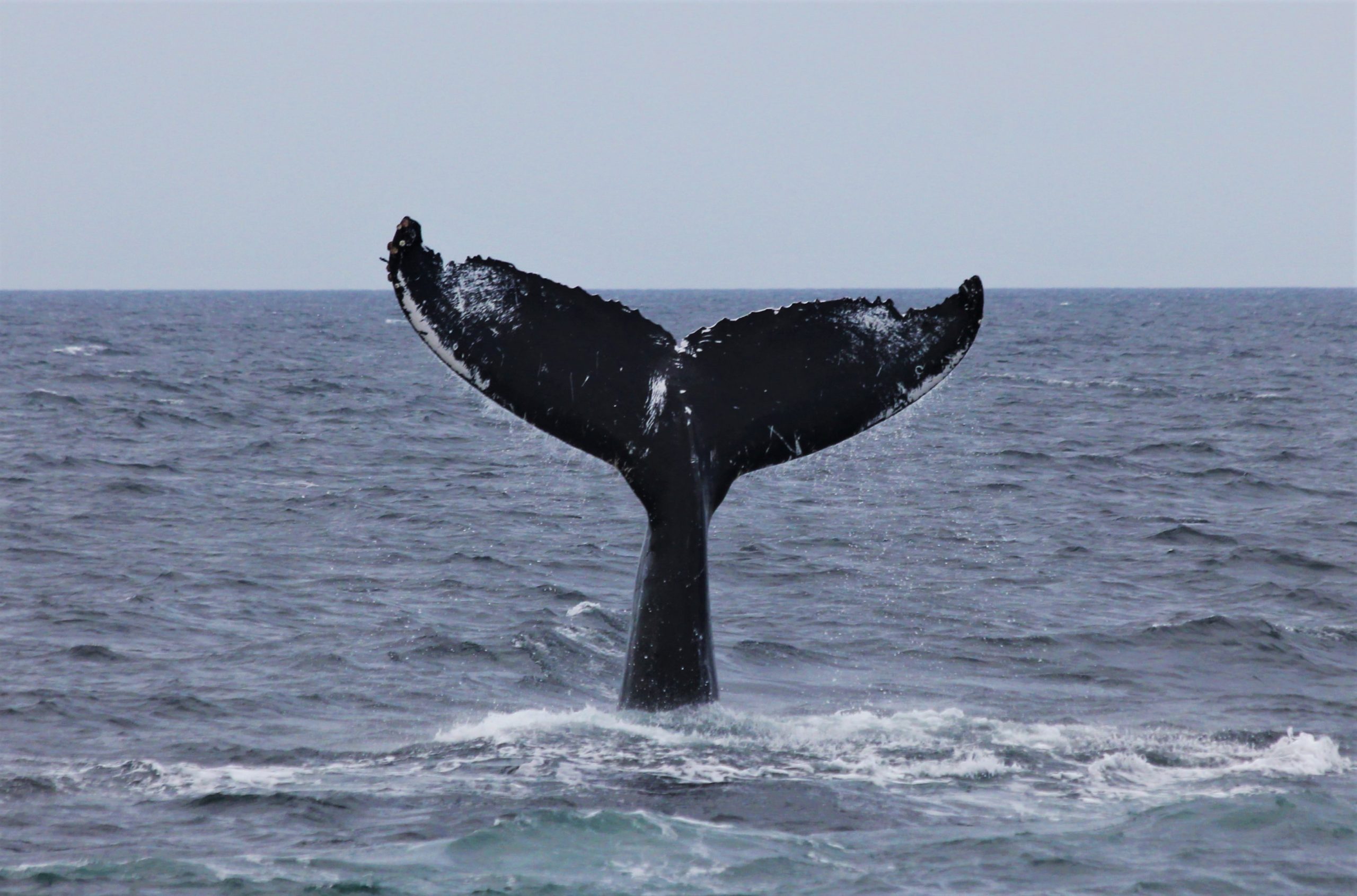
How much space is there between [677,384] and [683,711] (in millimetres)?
1531

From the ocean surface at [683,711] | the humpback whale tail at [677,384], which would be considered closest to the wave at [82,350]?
the ocean surface at [683,711]

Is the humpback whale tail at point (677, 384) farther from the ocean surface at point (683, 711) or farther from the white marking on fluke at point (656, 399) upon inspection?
the ocean surface at point (683, 711)

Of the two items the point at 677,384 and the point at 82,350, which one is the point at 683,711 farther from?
the point at 82,350

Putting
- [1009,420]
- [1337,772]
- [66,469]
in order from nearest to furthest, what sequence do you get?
[1337,772] < [66,469] < [1009,420]

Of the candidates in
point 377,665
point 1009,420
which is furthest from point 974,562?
point 1009,420

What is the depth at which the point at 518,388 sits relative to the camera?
23.3ft

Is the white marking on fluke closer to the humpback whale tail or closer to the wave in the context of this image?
the humpback whale tail

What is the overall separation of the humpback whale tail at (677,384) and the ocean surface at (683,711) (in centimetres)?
33

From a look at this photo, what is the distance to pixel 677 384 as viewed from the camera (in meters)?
7.39

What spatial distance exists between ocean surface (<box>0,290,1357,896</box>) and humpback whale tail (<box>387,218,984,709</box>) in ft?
1.07

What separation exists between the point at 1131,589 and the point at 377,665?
21.0ft

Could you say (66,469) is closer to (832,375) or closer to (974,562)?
(974,562)

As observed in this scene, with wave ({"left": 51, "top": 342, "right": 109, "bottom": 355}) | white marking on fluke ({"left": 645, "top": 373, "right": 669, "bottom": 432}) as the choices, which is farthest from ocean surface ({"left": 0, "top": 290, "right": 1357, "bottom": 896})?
wave ({"left": 51, "top": 342, "right": 109, "bottom": 355})

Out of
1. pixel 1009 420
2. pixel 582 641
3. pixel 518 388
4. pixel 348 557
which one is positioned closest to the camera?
pixel 518 388
